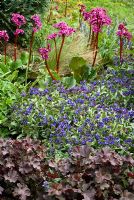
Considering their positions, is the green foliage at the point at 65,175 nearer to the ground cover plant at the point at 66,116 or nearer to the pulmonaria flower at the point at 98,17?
the ground cover plant at the point at 66,116

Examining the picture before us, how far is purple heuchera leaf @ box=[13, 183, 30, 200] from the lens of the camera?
124 inches

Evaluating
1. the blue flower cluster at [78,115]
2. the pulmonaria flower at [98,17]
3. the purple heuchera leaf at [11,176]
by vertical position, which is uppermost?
the pulmonaria flower at [98,17]

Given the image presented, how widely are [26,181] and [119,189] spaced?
0.64 metres

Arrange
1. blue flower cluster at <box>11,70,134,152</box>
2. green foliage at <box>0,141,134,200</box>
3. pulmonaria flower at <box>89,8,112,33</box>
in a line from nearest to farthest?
1. green foliage at <box>0,141,134,200</box>
2. blue flower cluster at <box>11,70,134,152</box>
3. pulmonaria flower at <box>89,8,112,33</box>

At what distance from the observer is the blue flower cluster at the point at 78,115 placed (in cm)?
448

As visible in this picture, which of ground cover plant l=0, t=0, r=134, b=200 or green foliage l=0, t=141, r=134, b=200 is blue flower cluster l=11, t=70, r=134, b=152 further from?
green foliage l=0, t=141, r=134, b=200

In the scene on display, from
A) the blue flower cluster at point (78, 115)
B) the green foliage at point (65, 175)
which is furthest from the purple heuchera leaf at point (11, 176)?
the blue flower cluster at point (78, 115)

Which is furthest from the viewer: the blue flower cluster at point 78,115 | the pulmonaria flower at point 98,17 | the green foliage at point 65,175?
the pulmonaria flower at point 98,17

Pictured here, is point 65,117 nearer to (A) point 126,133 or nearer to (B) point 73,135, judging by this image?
(B) point 73,135

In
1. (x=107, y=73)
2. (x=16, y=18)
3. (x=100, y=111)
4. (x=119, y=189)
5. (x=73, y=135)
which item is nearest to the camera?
(x=119, y=189)

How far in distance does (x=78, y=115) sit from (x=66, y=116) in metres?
0.13

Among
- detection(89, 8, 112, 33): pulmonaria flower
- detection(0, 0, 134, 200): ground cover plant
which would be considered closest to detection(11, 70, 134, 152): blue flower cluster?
detection(0, 0, 134, 200): ground cover plant

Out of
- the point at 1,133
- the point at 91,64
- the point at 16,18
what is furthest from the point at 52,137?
the point at 91,64

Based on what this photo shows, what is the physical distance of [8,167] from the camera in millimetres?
3277
